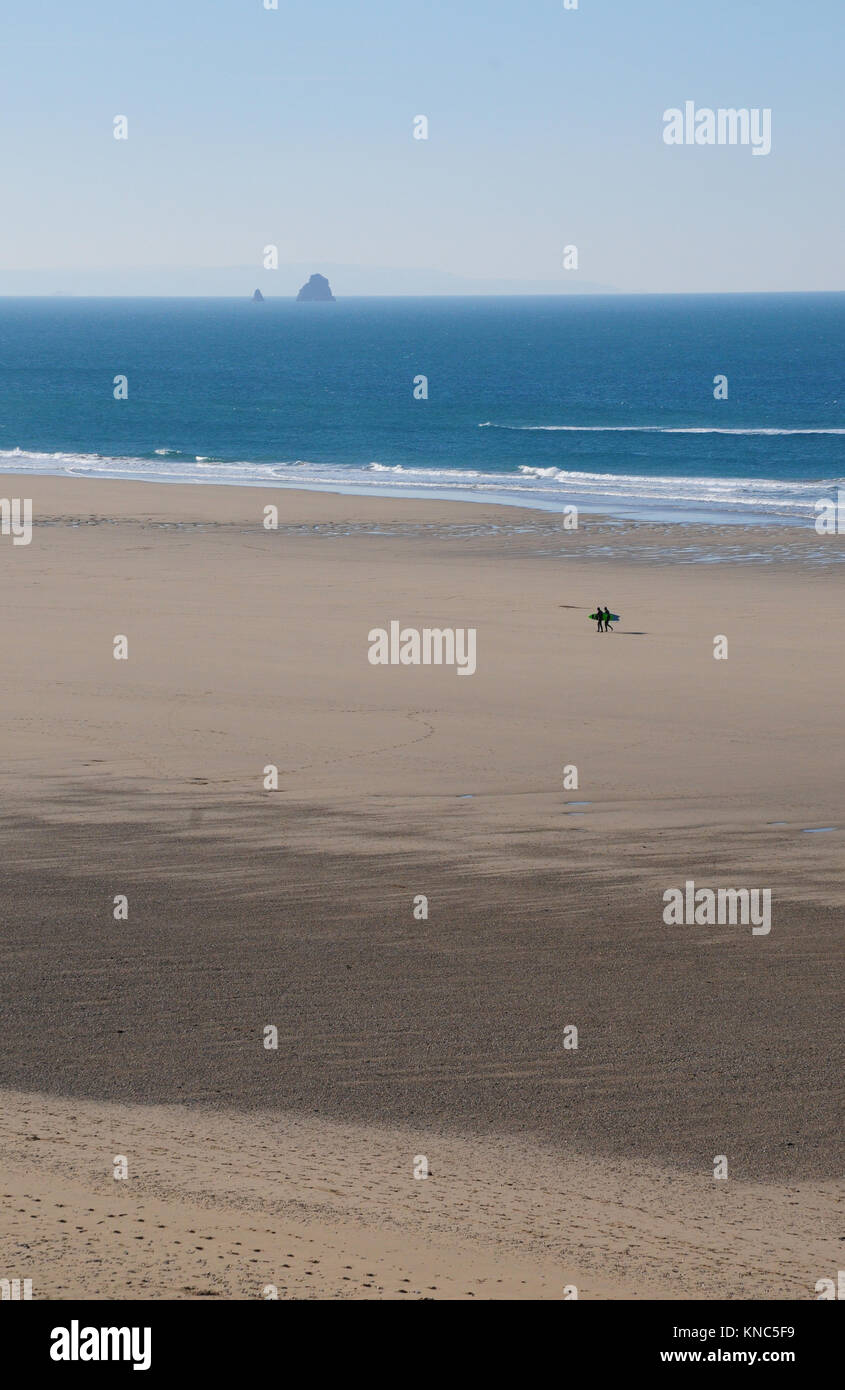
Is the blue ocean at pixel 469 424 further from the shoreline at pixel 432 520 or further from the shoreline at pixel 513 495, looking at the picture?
the shoreline at pixel 432 520

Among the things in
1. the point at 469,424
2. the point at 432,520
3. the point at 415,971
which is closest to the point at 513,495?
the point at 432,520

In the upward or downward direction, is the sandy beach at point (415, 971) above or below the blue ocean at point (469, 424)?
below

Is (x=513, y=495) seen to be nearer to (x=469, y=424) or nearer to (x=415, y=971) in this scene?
(x=469, y=424)

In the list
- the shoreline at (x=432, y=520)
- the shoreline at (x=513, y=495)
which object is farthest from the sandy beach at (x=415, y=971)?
the shoreline at (x=513, y=495)

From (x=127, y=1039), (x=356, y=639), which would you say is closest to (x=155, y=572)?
(x=356, y=639)

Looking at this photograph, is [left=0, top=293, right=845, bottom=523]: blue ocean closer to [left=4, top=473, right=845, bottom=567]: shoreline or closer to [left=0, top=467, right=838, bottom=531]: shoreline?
[left=0, top=467, right=838, bottom=531]: shoreline
